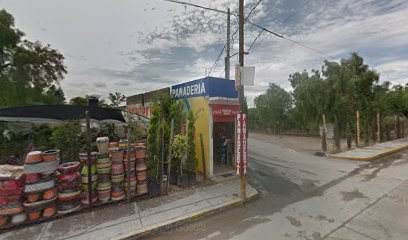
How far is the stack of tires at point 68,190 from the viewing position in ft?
15.0

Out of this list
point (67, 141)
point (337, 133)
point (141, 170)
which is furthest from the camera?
point (337, 133)

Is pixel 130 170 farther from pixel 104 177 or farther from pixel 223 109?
pixel 223 109

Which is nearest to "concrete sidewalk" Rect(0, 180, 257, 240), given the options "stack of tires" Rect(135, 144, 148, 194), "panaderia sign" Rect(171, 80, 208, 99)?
"stack of tires" Rect(135, 144, 148, 194)

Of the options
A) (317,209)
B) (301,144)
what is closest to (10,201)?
(317,209)

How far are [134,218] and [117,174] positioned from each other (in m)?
1.27

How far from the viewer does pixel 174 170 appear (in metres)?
6.55

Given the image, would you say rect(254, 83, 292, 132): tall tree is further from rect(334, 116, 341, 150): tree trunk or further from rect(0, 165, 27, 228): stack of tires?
rect(0, 165, 27, 228): stack of tires

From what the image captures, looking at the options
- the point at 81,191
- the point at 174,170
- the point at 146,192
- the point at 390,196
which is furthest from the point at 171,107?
the point at 390,196

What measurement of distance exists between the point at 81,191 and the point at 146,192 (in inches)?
60.9

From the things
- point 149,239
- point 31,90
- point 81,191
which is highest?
point 31,90

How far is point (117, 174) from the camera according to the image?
204 inches

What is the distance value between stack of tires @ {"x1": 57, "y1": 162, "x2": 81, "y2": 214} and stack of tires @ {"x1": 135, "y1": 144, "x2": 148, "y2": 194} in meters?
1.38

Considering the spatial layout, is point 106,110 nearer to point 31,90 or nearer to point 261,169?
point 261,169

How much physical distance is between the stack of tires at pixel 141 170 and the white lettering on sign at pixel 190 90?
2.61 metres
